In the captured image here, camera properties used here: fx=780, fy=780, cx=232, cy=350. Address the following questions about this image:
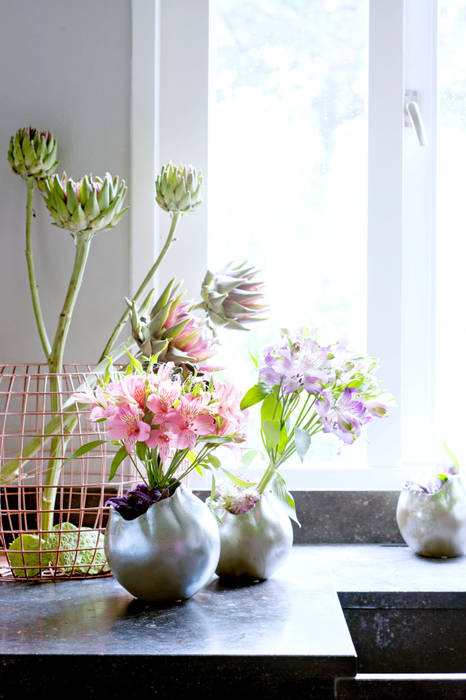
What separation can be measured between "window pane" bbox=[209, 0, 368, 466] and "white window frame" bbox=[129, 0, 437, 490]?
4 centimetres

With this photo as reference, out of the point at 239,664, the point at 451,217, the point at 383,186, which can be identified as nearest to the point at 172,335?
the point at 239,664

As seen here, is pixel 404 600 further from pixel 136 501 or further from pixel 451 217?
pixel 451 217

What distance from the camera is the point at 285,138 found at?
1581 millimetres

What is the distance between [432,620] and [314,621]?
0.30m

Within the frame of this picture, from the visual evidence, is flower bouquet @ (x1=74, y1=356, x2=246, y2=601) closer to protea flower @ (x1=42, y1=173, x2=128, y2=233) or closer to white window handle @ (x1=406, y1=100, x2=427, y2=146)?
protea flower @ (x1=42, y1=173, x2=128, y2=233)

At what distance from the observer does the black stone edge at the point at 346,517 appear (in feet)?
4.82

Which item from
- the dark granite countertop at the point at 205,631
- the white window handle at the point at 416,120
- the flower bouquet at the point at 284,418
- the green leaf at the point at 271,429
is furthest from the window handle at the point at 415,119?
the dark granite countertop at the point at 205,631

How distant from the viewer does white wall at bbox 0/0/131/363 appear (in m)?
1.50

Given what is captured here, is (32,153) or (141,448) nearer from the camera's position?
(141,448)

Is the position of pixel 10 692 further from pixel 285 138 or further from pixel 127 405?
pixel 285 138

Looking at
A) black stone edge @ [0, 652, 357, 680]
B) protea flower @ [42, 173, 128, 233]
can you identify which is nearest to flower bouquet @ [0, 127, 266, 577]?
protea flower @ [42, 173, 128, 233]

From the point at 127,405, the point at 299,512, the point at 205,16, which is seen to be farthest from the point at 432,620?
the point at 205,16

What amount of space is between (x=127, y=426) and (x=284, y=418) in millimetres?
286

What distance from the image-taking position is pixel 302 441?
110 cm
